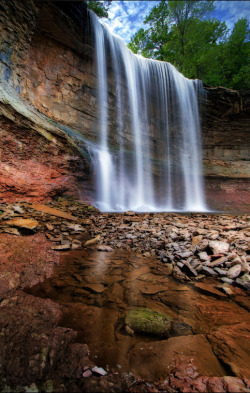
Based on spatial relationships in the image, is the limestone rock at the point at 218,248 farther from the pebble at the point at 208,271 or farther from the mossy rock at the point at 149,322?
the mossy rock at the point at 149,322

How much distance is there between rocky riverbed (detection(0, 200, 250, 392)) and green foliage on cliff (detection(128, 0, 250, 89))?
18.5 meters

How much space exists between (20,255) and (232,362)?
9.36 ft

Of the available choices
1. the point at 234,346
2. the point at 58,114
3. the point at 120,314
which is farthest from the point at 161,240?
the point at 58,114

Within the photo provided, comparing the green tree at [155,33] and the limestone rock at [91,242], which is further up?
the green tree at [155,33]

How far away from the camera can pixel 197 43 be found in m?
16.3

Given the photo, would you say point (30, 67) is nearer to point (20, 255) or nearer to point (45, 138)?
point (45, 138)

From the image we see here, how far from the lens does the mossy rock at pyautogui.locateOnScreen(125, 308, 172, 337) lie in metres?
1.41

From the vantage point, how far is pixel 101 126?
11602mm

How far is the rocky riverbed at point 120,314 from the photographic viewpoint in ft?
3.29

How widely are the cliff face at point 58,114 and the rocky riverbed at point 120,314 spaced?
9.49 feet

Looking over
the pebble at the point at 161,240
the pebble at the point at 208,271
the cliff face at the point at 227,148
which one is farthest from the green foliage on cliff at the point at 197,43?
the pebble at the point at 208,271

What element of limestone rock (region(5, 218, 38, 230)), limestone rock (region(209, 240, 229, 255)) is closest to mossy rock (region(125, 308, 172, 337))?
limestone rock (region(209, 240, 229, 255))

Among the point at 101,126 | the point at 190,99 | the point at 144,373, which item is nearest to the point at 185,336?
the point at 144,373

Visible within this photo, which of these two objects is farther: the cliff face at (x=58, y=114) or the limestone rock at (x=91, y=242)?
the cliff face at (x=58, y=114)
